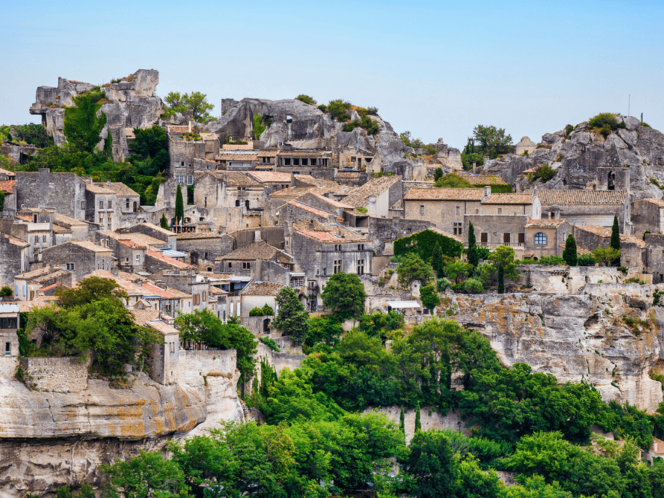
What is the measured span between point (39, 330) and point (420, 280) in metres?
27.1

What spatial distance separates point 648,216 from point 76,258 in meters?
38.9

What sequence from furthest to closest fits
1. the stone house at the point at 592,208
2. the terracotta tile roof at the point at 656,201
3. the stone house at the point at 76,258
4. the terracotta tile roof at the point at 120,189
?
the terracotta tile roof at the point at 656,201
the stone house at the point at 592,208
the terracotta tile roof at the point at 120,189
the stone house at the point at 76,258

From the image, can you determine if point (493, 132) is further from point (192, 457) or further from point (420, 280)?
point (192, 457)

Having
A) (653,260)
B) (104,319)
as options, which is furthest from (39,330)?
(653,260)

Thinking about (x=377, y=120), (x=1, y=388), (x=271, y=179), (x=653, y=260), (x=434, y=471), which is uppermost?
(x=377, y=120)

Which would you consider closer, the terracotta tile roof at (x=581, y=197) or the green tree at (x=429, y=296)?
the green tree at (x=429, y=296)

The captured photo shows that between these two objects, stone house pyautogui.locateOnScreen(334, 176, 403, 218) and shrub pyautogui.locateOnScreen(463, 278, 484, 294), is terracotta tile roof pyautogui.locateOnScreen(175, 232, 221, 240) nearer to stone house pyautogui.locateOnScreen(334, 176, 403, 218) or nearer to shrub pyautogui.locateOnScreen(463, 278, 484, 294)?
stone house pyautogui.locateOnScreen(334, 176, 403, 218)

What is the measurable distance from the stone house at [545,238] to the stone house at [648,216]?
23.0 ft

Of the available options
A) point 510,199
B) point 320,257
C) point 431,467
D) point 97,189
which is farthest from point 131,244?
point 510,199

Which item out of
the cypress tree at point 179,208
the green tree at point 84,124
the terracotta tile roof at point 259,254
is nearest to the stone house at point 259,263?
the terracotta tile roof at point 259,254

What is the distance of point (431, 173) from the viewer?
322ft

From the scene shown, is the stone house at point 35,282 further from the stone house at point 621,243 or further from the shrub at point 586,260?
the stone house at point 621,243

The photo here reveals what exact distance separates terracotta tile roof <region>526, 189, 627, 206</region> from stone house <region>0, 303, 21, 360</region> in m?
40.5

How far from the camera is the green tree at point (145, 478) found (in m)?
50.8
